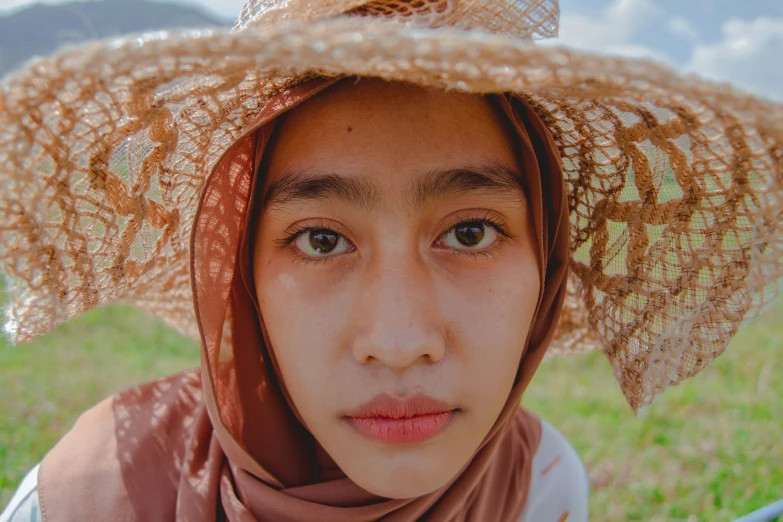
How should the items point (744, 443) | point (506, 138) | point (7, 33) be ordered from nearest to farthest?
point (506, 138)
point (744, 443)
point (7, 33)

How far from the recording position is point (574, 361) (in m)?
4.30

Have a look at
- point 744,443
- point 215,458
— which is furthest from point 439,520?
point 744,443

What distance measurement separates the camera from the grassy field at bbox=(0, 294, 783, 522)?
2439mm

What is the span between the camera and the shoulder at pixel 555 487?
5.53 ft

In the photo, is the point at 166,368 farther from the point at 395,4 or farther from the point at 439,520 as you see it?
the point at 395,4

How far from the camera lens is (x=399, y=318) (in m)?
1.00

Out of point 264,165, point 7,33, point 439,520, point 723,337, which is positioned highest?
point 7,33

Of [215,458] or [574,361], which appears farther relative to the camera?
[574,361]

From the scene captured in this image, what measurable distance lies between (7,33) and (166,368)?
2357mm

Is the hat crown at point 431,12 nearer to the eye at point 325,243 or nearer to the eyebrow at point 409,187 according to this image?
the eyebrow at point 409,187

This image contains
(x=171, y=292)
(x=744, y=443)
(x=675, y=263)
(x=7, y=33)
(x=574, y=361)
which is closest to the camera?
(x=675, y=263)

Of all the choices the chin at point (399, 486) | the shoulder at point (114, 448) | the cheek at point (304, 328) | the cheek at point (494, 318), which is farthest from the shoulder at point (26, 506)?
the cheek at point (494, 318)

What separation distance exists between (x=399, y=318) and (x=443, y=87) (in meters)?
0.38

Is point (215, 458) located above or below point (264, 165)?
below
